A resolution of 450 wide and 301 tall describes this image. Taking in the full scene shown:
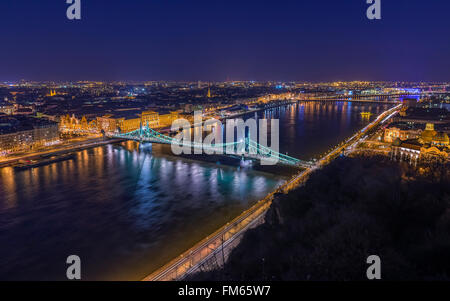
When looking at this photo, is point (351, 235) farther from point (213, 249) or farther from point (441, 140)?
point (441, 140)

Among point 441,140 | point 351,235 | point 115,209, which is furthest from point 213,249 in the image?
point 441,140

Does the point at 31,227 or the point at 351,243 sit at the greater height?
the point at 351,243

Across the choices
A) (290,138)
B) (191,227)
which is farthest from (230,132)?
(191,227)

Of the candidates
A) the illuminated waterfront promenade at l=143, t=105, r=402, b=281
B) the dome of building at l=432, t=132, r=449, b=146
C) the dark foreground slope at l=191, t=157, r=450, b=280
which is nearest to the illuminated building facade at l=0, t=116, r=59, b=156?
the illuminated waterfront promenade at l=143, t=105, r=402, b=281

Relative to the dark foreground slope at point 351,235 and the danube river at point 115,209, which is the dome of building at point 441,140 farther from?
the dark foreground slope at point 351,235

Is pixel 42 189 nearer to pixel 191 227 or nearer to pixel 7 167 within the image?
pixel 7 167
